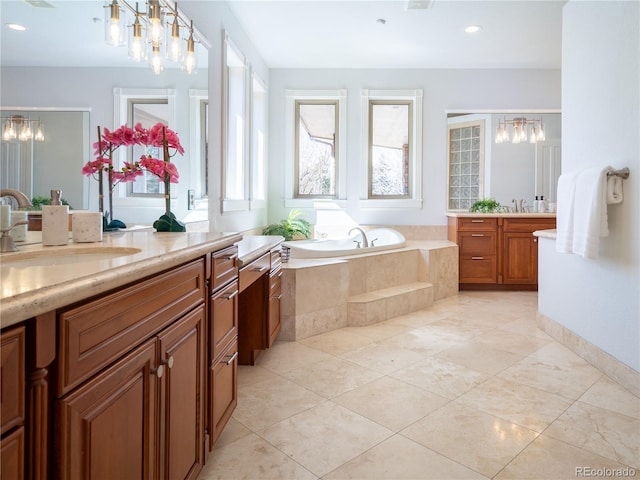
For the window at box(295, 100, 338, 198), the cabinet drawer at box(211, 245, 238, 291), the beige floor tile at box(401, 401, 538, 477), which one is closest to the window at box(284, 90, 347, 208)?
the window at box(295, 100, 338, 198)

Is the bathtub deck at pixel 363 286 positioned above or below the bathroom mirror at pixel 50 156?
below

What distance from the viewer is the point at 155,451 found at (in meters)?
1.06

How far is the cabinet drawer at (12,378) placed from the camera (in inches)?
23.4

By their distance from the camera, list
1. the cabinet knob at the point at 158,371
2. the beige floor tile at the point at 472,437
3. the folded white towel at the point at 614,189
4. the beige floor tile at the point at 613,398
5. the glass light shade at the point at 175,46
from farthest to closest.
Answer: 1. the folded white towel at the point at 614,189
2. the glass light shade at the point at 175,46
3. the beige floor tile at the point at 613,398
4. the beige floor tile at the point at 472,437
5. the cabinet knob at the point at 158,371

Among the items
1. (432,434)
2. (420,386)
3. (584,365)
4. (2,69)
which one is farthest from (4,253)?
(584,365)

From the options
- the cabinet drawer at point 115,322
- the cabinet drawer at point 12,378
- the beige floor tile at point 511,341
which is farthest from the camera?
the beige floor tile at point 511,341

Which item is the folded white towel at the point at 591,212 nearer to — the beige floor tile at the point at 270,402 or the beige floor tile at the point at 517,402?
the beige floor tile at the point at 517,402

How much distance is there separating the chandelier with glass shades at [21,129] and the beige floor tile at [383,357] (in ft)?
6.63

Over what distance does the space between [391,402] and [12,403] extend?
1760mm

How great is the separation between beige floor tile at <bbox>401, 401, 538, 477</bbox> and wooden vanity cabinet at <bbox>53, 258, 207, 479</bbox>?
0.93 m

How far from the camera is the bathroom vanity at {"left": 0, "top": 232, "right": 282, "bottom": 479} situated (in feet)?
2.13

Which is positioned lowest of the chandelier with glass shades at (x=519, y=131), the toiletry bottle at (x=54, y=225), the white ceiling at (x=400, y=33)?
the toiletry bottle at (x=54, y=225)

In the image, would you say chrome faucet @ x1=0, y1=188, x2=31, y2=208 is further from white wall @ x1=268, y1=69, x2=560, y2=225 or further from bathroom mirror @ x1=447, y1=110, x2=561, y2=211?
bathroom mirror @ x1=447, y1=110, x2=561, y2=211

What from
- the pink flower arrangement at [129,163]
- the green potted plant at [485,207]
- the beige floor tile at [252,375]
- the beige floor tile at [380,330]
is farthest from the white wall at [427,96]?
the pink flower arrangement at [129,163]
